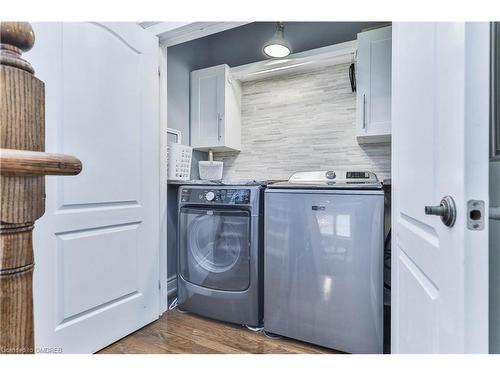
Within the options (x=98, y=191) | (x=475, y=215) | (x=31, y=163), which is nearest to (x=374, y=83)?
(x=475, y=215)

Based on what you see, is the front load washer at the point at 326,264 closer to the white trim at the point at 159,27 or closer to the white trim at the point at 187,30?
the white trim at the point at 187,30

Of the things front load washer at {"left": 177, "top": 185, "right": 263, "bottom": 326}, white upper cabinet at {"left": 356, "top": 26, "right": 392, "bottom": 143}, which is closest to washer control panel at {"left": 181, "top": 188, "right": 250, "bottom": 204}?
front load washer at {"left": 177, "top": 185, "right": 263, "bottom": 326}

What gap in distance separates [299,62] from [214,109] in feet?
2.80

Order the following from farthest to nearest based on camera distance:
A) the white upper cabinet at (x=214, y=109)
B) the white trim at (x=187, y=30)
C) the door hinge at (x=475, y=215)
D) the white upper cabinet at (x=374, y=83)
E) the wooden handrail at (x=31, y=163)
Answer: the white upper cabinet at (x=214, y=109)
the white upper cabinet at (x=374, y=83)
the white trim at (x=187, y=30)
the door hinge at (x=475, y=215)
the wooden handrail at (x=31, y=163)

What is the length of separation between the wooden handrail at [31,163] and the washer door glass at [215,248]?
1369 mm

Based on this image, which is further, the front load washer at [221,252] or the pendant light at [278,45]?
the pendant light at [278,45]

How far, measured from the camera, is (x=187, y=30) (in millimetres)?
1698

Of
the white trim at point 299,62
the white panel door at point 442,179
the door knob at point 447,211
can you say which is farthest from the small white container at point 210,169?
the door knob at point 447,211

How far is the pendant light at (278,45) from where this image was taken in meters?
2.04

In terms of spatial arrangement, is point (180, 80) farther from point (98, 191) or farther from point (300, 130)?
point (98, 191)

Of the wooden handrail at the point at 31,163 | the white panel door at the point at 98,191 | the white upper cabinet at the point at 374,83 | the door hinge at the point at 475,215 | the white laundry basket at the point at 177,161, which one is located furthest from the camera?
the white laundry basket at the point at 177,161
